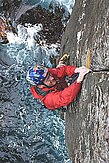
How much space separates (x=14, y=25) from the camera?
14906 mm

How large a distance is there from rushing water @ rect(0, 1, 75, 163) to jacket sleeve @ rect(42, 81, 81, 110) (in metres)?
6.33

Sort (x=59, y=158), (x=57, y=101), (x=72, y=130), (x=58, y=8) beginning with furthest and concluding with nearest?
(x=58, y=8), (x=59, y=158), (x=72, y=130), (x=57, y=101)

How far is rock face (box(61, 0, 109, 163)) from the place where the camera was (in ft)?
19.1

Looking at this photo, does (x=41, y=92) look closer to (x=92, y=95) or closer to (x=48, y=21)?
(x=92, y=95)

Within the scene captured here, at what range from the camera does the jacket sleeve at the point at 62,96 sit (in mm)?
6750

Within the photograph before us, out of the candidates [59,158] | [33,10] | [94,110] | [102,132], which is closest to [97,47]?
[94,110]

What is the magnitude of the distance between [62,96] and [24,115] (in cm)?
771

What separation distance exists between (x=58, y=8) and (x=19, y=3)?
6.22ft

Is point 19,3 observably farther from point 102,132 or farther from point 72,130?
point 102,132

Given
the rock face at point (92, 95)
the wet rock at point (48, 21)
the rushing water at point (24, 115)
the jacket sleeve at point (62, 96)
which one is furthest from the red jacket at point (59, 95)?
the wet rock at point (48, 21)

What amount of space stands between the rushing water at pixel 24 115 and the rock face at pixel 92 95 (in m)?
4.42

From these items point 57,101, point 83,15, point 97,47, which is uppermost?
point 83,15

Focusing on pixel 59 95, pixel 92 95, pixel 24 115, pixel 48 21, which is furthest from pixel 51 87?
pixel 48 21

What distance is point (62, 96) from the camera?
678cm
